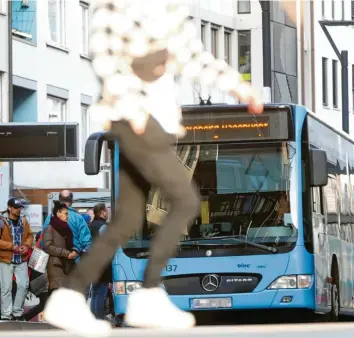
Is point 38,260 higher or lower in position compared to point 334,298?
higher

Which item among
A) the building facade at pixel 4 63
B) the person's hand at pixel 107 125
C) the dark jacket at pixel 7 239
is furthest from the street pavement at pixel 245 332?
the building facade at pixel 4 63

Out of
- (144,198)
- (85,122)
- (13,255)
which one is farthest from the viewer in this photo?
(85,122)

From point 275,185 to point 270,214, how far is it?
0.33 m

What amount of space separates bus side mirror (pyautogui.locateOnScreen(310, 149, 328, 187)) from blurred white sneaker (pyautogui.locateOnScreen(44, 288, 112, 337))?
10.9 metres

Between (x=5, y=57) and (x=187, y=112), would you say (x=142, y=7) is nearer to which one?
(x=187, y=112)

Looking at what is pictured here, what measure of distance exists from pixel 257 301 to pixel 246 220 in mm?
985

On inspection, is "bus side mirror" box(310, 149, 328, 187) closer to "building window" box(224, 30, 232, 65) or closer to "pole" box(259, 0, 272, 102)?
"pole" box(259, 0, 272, 102)

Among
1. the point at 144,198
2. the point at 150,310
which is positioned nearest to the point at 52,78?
the point at 144,198

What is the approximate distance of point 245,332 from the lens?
537 centimetres

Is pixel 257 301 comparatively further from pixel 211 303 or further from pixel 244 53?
pixel 244 53

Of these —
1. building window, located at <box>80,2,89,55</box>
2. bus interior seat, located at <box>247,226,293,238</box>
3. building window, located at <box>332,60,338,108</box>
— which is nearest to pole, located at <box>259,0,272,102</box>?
bus interior seat, located at <box>247,226,293,238</box>

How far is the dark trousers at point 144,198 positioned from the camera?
259 inches

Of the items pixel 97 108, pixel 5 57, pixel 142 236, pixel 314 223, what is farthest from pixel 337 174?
pixel 5 57

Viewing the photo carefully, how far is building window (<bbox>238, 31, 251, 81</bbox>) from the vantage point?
67000mm
